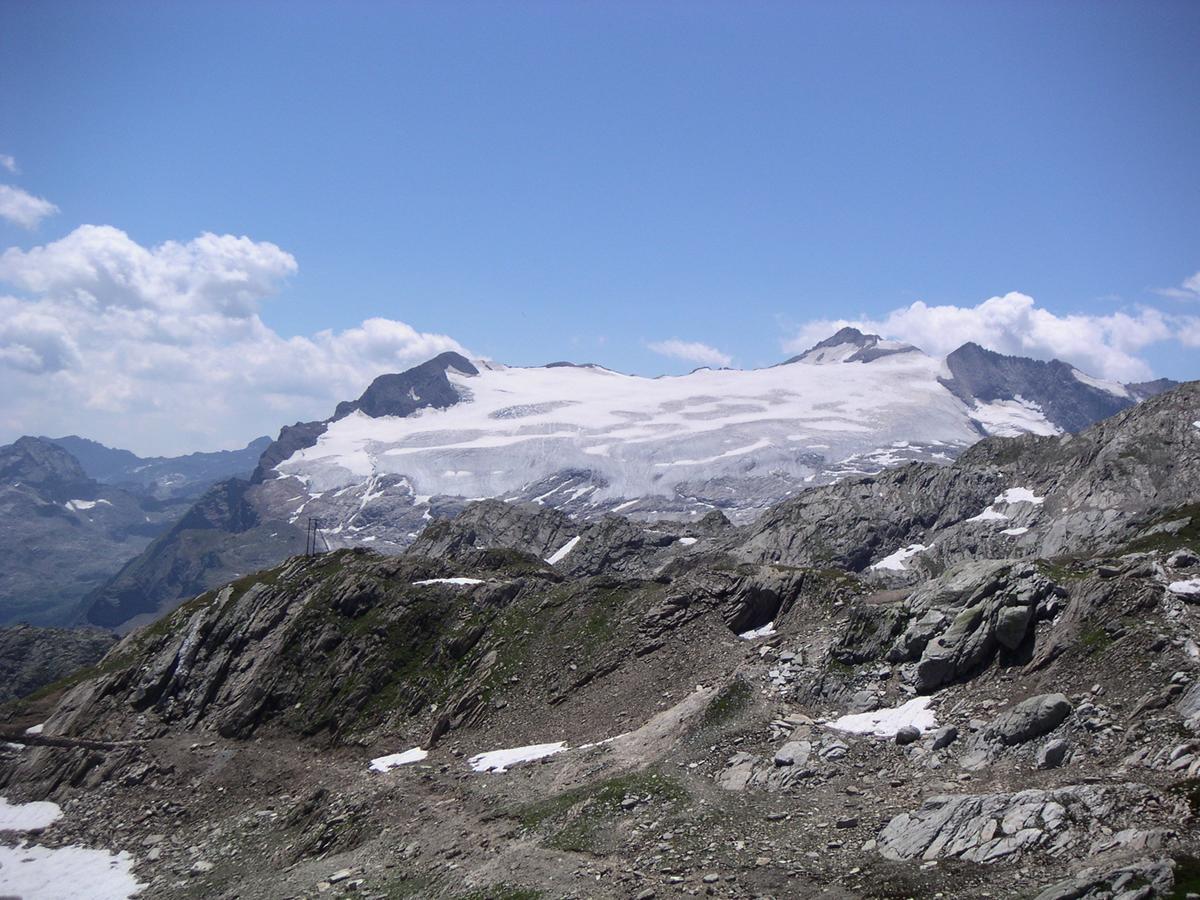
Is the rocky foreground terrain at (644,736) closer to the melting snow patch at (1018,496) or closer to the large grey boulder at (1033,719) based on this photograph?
the large grey boulder at (1033,719)

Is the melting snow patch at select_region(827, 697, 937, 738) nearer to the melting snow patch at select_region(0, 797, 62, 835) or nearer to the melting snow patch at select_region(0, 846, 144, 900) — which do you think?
the melting snow patch at select_region(0, 846, 144, 900)

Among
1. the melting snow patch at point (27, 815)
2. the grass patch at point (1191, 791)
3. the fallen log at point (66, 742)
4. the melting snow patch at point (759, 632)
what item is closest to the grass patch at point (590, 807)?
the grass patch at point (1191, 791)

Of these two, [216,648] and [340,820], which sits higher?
[216,648]

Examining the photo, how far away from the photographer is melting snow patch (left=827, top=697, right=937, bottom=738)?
39.6m

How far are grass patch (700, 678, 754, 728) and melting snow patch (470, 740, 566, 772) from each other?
9757 millimetres

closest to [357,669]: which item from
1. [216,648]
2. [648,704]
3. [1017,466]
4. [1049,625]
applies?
[216,648]

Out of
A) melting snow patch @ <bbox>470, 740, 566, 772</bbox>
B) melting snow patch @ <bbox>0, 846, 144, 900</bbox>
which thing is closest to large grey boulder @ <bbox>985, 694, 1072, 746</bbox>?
melting snow patch @ <bbox>470, 740, 566, 772</bbox>

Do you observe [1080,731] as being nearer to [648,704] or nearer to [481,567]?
[648,704]

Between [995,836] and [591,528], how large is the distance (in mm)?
161626

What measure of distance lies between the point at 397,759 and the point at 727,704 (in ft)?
74.6

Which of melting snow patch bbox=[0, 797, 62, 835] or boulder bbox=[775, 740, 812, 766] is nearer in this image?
boulder bbox=[775, 740, 812, 766]

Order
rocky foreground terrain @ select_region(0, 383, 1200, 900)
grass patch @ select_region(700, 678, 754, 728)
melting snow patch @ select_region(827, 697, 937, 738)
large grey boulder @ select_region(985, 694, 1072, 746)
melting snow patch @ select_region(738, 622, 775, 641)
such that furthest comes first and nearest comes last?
melting snow patch @ select_region(738, 622, 775, 641) → grass patch @ select_region(700, 678, 754, 728) → melting snow patch @ select_region(827, 697, 937, 738) → large grey boulder @ select_region(985, 694, 1072, 746) → rocky foreground terrain @ select_region(0, 383, 1200, 900)

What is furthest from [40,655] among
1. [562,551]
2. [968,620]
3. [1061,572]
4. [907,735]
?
[1061,572]

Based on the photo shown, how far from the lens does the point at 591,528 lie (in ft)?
618
